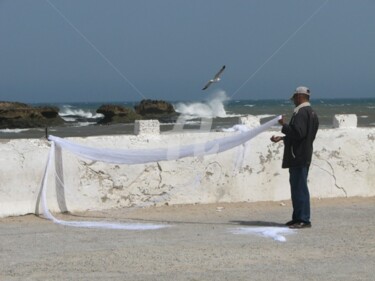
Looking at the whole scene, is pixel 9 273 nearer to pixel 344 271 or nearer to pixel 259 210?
pixel 344 271

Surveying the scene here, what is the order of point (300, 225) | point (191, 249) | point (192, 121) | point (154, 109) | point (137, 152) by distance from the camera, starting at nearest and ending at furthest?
1. point (191, 249)
2. point (300, 225)
3. point (137, 152)
4. point (192, 121)
5. point (154, 109)

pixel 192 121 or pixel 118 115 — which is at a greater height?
pixel 118 115

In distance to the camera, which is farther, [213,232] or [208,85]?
[208,85]

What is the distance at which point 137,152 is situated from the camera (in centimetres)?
993

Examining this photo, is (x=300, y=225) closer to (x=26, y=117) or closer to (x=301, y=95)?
(x=301, y=95)

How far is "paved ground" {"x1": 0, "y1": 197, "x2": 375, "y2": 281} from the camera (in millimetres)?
6328

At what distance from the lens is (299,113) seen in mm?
8406

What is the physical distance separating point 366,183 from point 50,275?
6.28 metres

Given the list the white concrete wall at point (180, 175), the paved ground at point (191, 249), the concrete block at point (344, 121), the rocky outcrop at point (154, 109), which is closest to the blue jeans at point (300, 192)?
the paved ground at point (191, 249)

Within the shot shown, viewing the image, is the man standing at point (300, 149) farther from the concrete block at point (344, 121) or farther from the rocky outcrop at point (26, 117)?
the rocky outcrop at point (26, 117)

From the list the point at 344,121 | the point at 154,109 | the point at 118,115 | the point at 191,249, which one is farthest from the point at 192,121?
the point at 191,249

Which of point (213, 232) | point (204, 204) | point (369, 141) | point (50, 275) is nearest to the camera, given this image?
point (50, 275)

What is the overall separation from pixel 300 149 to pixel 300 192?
0.49 metres

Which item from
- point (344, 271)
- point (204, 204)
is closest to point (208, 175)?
point (204, 204)
